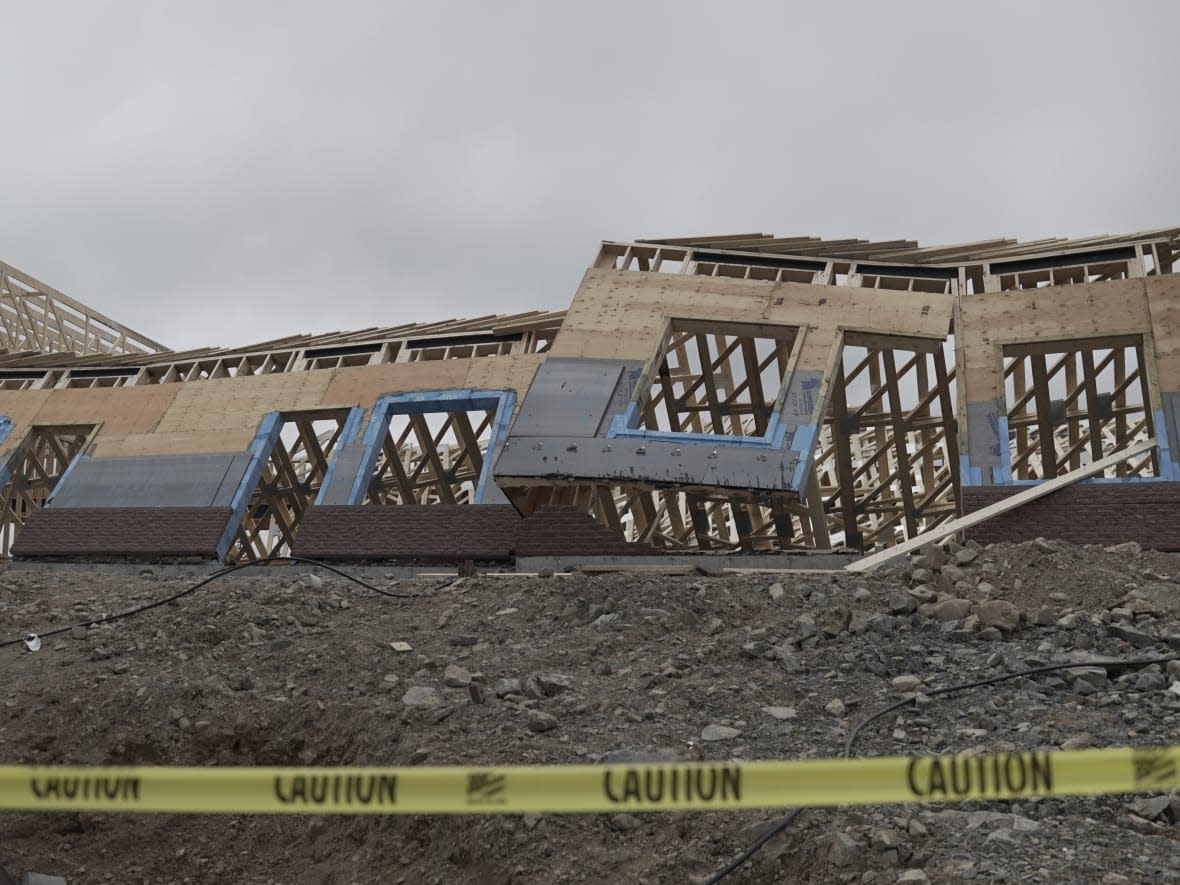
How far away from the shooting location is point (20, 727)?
8.95m

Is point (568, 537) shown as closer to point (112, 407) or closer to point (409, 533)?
point (409, 533)

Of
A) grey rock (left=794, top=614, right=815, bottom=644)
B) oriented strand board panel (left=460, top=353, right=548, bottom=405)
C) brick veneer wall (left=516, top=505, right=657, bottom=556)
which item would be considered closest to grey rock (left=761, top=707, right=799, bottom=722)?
grey rock (left=794, top=614, right=815, bottom=644)

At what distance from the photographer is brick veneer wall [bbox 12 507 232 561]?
60.2 ft

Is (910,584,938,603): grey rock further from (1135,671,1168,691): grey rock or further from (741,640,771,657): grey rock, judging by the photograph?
(1135,671,1168,691): grey rock

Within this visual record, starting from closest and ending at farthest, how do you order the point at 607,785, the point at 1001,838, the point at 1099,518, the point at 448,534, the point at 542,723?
1. the point at 607,785
2. the point at 1001,838
3. the point at 542,723
4. the point at 1099,518
5. the point at 448,534

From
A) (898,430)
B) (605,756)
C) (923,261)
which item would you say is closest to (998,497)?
(898,430)

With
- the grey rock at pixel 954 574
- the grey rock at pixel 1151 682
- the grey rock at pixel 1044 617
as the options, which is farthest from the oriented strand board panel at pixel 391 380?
the grey rock at pixel 1151 682

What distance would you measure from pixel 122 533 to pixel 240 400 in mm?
3211

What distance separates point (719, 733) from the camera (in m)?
7.84

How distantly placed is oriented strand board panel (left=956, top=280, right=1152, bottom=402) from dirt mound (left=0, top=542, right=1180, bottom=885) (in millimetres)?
4570

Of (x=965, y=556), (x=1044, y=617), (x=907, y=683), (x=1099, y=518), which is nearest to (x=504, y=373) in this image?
(x=1099, y=518)

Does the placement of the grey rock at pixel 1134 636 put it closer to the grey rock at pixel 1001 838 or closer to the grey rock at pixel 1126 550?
the grey rock at pixel 1126 550

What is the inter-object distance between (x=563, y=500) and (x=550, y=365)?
6.58 ft

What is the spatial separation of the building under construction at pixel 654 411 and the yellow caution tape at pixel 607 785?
9459mm
